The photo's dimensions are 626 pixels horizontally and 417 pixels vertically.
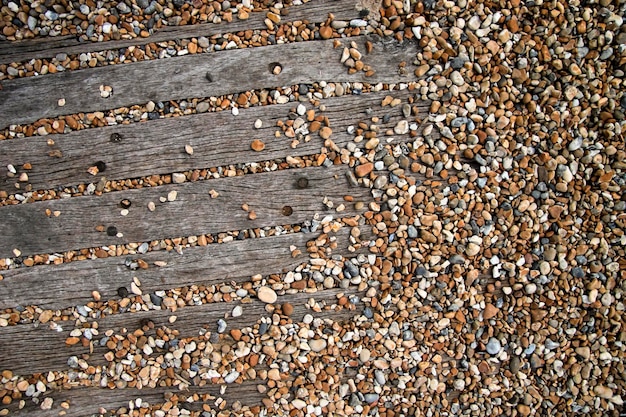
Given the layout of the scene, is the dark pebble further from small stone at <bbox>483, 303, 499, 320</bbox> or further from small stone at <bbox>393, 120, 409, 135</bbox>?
small stone at <bbox>483, 303, 499, 320</bbox>

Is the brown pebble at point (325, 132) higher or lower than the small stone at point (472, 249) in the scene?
higher

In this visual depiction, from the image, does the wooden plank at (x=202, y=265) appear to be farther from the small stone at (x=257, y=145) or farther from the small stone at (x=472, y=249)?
the small stone at (x=472, y=249)

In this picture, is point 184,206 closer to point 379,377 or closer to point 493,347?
point 379,377

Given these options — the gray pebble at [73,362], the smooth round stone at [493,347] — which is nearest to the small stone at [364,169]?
the smooth round stone at [493,347]

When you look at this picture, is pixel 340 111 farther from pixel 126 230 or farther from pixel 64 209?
pixel 64 209

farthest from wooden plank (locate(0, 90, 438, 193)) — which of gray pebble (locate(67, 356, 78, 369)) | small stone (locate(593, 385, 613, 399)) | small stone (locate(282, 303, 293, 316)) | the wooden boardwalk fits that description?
small stone (locate(593, 385, 613, 399))

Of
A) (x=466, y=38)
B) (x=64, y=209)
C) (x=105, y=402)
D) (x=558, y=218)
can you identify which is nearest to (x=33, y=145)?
(x=64, y=209)

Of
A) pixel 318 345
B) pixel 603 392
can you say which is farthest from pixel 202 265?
pixel 603 392
